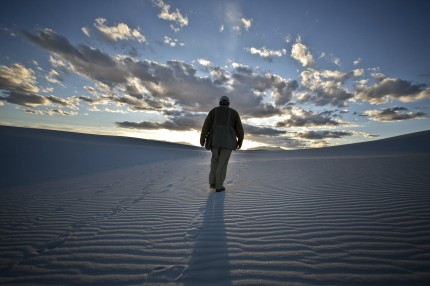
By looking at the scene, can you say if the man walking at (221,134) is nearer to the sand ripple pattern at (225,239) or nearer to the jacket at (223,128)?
the jacket at (223,128)

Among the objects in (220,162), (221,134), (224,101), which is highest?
(224,101)

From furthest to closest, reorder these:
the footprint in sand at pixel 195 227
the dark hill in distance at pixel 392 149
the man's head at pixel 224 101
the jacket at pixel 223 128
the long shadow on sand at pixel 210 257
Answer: the dark hill in distance at pixel 392 149, the man's head at pixel 224 101, the jacket at pixel 223 128, the footprint in sand at pixel 195 227, the long shadow on sand at pixel 210 257

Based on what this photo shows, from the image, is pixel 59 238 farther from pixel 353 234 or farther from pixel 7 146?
pixel 7 146

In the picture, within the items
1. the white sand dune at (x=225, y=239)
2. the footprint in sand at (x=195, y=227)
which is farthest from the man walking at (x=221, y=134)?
the footprint in sand at (x=195, y=227)

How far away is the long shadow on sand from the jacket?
2088mm

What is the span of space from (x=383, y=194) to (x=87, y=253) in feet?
17.7

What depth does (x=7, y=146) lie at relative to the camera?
554 inches

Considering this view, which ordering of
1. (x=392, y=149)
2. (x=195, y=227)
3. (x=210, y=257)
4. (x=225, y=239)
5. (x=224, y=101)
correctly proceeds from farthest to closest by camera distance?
(x=392, y=149) → (x=224, y=101) → (x=195, y=227) → (x=225, y=239) → (x=210, y=257)

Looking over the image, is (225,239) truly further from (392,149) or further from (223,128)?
(392,149)

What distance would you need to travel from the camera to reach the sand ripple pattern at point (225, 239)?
6.50 feet

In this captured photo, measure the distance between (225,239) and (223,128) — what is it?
9.54 ft

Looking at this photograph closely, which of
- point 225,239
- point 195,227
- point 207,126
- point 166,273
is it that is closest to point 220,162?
point 207,126

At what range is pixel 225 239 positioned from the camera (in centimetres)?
268

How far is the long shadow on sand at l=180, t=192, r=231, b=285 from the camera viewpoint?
6.28 ft
